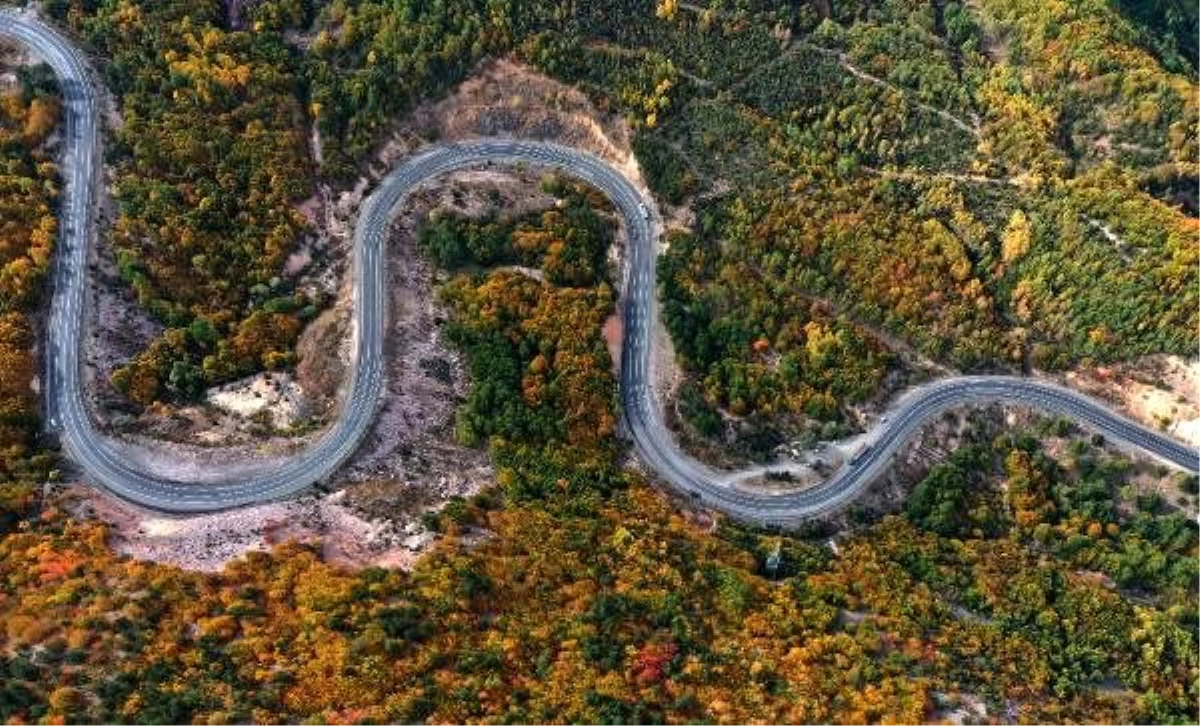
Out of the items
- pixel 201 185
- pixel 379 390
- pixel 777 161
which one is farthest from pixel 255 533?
pixel 777 161

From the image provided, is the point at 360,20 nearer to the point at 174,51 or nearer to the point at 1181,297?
the point at 174,51

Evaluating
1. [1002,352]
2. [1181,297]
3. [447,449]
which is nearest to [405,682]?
[447,449]

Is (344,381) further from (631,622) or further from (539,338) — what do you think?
(631,622)

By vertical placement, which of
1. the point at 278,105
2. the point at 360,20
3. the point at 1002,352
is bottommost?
the point at 1002,352

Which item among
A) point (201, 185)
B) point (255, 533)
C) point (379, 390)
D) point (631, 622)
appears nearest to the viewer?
point (631, 622)

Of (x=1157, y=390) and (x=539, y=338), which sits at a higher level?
(x=1157, y=390)

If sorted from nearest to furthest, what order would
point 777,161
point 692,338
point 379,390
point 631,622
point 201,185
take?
point 631,622
point 379,390
point 201,185
point 692,338
point 777,161
